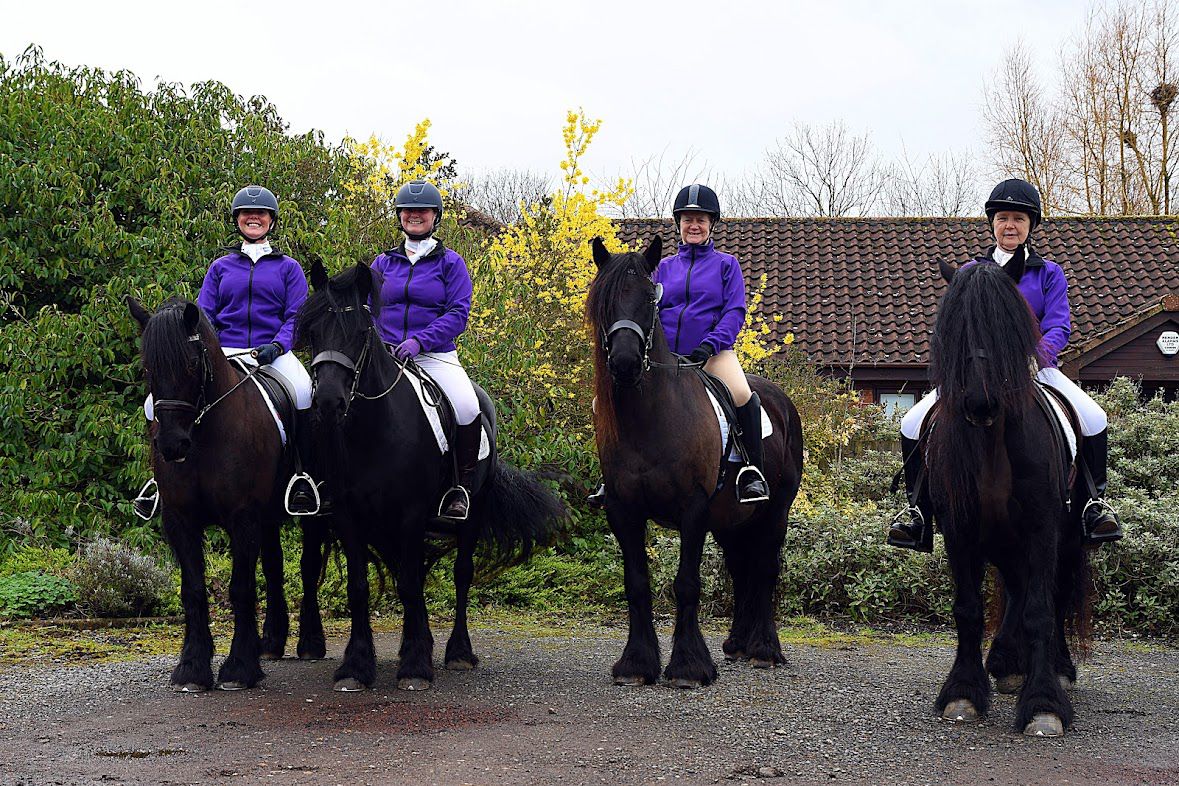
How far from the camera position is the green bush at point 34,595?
9.77 m

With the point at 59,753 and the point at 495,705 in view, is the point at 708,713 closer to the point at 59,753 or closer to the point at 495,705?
the point at 495,705

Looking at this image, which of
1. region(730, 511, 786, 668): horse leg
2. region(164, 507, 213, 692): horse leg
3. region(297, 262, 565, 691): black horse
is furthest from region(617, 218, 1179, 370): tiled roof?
region(164, 507, 213, 692): horse leg

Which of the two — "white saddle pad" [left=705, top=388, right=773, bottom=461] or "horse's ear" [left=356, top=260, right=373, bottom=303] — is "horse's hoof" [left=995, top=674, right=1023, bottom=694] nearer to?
"white saddle pad" [left=705, top=388, right=773, bottom=461]

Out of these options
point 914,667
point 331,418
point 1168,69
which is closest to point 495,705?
point 331,418

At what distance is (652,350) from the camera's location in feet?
23.6

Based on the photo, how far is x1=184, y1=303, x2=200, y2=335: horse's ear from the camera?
21.7 feet

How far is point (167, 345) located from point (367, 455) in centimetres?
124

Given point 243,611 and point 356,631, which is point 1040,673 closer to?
point 356,631

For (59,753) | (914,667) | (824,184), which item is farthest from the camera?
(824,184)

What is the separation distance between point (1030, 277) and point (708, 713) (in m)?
3.01

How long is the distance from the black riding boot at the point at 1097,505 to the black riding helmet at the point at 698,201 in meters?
2.67

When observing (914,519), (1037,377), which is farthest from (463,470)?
(1037,377)

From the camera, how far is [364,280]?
22.2 feet

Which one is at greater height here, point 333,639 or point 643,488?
point 643,488
